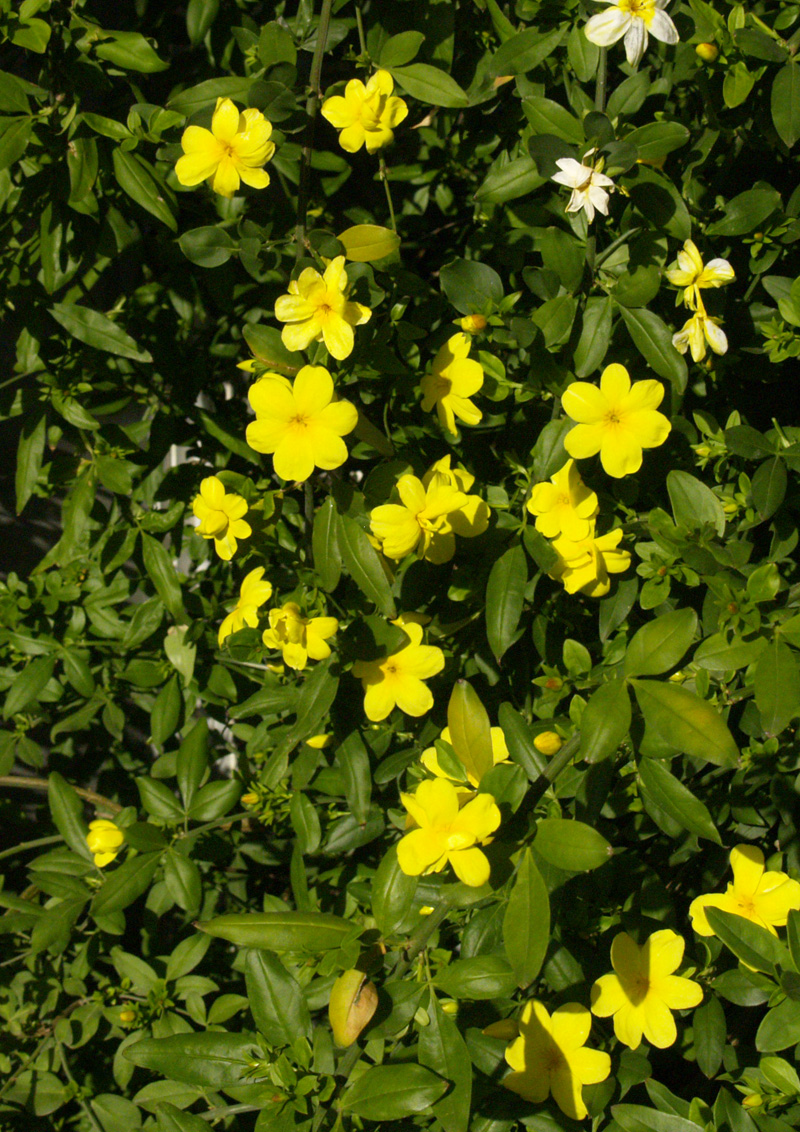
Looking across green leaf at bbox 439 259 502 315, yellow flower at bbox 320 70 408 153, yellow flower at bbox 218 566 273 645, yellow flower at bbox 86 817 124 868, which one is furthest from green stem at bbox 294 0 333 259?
yellow flower at bbox 86 817 124 868

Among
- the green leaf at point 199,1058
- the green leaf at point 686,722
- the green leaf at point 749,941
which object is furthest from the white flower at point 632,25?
the green leaf at point 199,1058

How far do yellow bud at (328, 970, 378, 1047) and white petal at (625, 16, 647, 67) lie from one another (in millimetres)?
1119

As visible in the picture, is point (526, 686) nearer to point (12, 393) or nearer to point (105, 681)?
point (105, 681)

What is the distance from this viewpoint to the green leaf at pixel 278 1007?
1010 millimetres

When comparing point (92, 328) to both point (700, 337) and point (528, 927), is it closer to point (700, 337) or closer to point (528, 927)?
point (700, 337)

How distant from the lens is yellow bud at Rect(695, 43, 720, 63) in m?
1.11

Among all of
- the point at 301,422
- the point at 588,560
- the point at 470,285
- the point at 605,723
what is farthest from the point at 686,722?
the point at 470,285

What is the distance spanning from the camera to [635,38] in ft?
3.30

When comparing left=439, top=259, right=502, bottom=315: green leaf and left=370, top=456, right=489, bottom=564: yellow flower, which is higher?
left=439, top=259, right=502, bottom=315: green leaf

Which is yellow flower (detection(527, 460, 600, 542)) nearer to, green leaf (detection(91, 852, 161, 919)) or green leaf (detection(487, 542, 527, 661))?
green leaf (detection(487, 542, 527, 661))

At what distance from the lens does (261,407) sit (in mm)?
1036

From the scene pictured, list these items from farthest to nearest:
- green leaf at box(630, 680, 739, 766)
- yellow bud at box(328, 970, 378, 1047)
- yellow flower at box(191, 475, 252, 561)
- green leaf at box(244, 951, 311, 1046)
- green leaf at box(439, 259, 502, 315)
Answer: green leaf at box(439, 259, 502, 315) < yellow flower at box(191, 475, 252, 561) < green leaf at box(244, 951, 311, 1046) < yellow bud at box(328, 970, 378, 1047) < green leaf at box(630, 680, 739, 766)

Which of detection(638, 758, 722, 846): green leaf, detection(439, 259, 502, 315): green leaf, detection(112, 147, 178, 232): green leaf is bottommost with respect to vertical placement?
detection(638, 758, 722, 846): green leaf

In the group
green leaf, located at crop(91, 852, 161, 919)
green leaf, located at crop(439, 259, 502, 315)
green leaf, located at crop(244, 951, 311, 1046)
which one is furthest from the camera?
green leaf, located at crop(91, 852, 161, 919)
